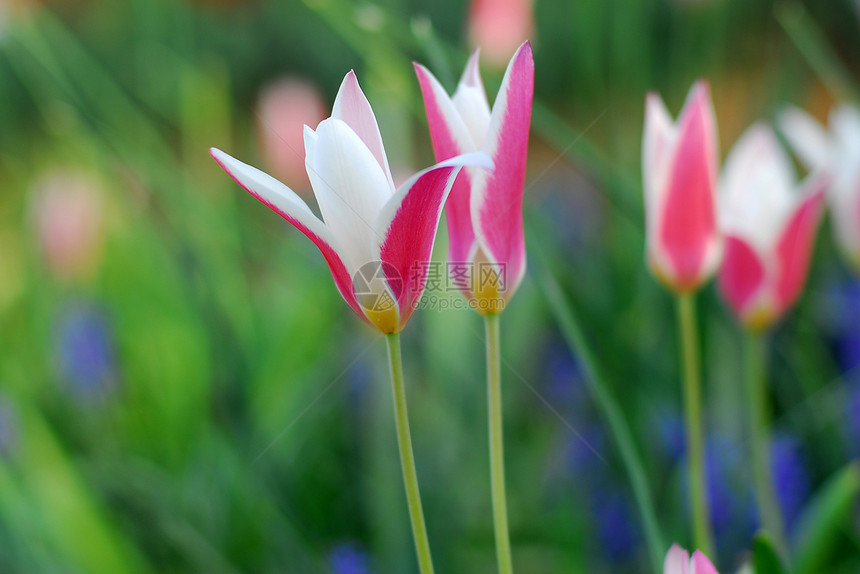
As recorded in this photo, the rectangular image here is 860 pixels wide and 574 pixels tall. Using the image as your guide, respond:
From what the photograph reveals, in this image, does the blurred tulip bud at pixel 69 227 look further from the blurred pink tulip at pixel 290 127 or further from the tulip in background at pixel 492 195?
the tulip in background at pixel 492 195

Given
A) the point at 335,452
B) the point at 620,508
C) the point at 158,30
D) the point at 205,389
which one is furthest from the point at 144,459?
the point at 158,30

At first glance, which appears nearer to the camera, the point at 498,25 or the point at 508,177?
the point at 508,177

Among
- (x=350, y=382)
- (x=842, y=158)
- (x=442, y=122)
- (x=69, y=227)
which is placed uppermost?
(x=69, y=227)

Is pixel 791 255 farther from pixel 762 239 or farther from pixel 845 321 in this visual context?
pixel 845 321

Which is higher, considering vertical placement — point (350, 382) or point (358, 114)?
point (350, 382)

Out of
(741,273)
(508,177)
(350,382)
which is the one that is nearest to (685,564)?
(508,177)

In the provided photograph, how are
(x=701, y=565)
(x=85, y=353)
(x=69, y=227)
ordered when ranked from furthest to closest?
(x=69, y=227)
(x=85, y=353)
(x=701, y=565)

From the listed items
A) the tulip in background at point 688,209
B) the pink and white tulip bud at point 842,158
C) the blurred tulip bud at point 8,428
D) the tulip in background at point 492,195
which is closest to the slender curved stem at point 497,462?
the tulip in background at point 492,195
